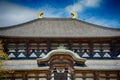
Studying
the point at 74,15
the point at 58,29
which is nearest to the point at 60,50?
the point at 58,29

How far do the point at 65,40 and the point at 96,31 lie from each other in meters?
4.68

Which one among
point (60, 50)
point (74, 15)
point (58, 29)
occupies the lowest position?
point (60, 50)

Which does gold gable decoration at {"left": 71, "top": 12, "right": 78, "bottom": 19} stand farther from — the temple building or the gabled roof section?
the gabled roof section

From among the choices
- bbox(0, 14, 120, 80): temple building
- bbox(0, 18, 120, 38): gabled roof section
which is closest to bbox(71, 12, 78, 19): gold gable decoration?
bbox(0, 14, 120, 80): temple building

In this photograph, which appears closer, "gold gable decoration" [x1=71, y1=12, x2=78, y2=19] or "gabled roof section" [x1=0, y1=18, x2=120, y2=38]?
"gabled roof section" [x1=0, y1=18, x2=120, y2=38]

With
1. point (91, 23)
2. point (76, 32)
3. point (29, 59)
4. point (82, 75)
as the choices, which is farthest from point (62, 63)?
point (91, 23)

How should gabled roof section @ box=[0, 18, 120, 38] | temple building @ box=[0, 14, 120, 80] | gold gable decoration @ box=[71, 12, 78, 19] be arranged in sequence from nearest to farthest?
temple building @ box=[0, 14, 120, 80]
gabled roof section @ box=[0, 18, 120, 38]
gold gable decoration @ box=[71, 12, 78, 19]

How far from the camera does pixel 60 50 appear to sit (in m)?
26.1

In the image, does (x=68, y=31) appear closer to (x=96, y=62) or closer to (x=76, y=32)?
(x=76, y=32)

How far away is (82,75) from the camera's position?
27.2 metres

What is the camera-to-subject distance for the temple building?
87.1ft

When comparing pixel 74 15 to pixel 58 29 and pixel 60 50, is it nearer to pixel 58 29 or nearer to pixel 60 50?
pixel 58 29

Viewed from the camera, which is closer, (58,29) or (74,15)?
(58,29)

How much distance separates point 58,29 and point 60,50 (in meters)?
7.23
